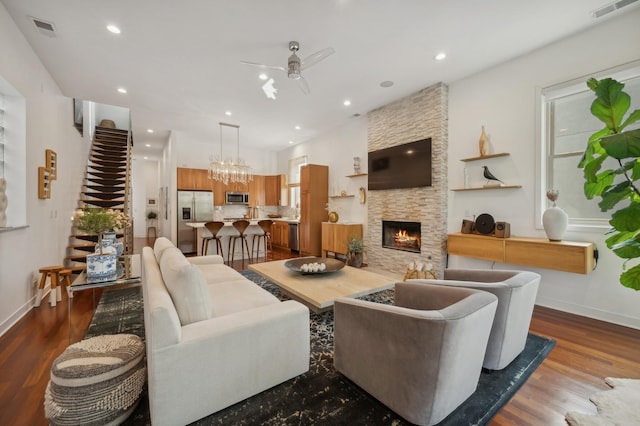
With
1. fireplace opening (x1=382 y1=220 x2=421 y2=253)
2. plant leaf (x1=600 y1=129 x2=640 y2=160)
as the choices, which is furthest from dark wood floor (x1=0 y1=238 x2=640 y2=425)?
fireplace opening (x1=382 y1=220 x2=421 y2=253)

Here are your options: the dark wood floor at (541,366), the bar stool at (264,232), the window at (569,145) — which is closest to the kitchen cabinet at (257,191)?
the bar stool at (264,232)

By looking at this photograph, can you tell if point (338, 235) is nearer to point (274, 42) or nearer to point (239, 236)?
point (239, 236)

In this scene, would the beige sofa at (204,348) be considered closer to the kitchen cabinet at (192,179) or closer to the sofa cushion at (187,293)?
the sofa cushion at (187,293)

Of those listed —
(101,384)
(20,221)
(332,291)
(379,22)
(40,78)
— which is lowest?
(101,384)

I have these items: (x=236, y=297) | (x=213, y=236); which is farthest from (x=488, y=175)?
(x=213, y=236)

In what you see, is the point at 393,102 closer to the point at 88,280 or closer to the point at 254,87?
the point at 254,87

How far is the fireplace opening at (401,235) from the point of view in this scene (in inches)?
190

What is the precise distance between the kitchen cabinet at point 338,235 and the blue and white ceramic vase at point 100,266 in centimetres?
419

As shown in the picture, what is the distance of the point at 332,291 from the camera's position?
Result: 2477 millimetres

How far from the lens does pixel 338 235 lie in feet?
19.6

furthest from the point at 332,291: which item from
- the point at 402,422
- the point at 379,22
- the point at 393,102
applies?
the point at 393,102

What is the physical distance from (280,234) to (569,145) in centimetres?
665

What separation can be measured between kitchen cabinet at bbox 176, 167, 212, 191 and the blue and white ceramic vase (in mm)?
5384

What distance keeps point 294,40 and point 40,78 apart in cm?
359
